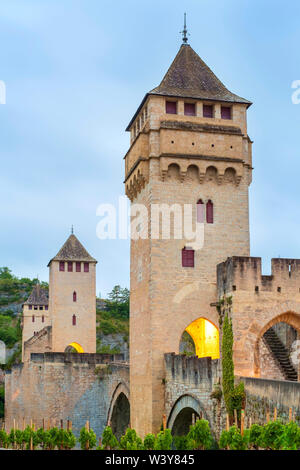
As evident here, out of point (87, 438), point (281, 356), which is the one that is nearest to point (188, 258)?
point (281, 356)

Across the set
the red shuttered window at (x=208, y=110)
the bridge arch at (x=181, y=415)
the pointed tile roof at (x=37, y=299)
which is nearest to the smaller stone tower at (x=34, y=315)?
the pointed tile roof at (x=37, y=299)

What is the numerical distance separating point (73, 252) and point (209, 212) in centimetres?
2653

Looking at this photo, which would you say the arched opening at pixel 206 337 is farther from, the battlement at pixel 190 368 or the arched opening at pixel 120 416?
the arched opening at pixel 120 416

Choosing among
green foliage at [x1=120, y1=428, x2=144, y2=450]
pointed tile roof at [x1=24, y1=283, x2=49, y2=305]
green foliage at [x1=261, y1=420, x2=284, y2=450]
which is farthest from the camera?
pointed tile roof at [x1=24, y1=283, x2=49, y2=305]

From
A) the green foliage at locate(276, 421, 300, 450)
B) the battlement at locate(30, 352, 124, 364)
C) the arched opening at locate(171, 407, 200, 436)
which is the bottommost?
the arched opening at locate(171, 407, 200, 436)

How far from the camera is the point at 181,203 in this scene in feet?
94.1

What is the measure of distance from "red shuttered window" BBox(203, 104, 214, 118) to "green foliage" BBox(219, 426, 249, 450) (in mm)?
16564

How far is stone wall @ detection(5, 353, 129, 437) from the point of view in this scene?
39.6 meters

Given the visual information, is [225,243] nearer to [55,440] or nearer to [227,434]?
[55,440]

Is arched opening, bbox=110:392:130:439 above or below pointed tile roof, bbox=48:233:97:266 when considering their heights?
below

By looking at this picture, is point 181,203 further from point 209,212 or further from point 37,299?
point 37,299

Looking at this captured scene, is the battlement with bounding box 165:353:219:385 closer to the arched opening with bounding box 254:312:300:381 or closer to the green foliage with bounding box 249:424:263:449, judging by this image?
the arched opening with bounding box 254:312:300:381

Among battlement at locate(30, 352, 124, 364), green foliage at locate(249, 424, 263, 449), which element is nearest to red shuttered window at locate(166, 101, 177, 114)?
green foliage at locate(249, 424, 263, 449)
